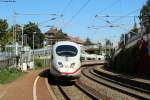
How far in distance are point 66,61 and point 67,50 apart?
1225 mm

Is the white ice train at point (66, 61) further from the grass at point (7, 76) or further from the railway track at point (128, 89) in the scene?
the grass at point (7, 76)

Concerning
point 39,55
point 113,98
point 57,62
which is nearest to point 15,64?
point 57,62

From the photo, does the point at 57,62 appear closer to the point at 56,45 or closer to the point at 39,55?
the point at 56,45

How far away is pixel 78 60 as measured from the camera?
3244 centimetres

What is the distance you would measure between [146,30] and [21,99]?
1170 inches

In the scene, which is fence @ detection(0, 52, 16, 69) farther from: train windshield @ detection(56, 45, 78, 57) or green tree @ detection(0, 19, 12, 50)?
green tree @ detection(0, 19, 12, 50)

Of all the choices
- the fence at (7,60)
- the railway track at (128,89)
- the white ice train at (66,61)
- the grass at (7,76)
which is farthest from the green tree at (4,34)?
the white ice train at (66,61)

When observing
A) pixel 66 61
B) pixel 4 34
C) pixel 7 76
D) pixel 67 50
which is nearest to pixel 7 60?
pixel 7 76

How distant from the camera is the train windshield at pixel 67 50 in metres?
32.6

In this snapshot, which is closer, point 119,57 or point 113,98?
point 113,98

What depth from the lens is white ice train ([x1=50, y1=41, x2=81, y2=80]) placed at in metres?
31.6

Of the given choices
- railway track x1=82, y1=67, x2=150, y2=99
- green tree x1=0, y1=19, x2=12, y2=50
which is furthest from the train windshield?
green tree x1=0, y1=19, x2=12, y2=50

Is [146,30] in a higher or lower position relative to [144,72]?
higher

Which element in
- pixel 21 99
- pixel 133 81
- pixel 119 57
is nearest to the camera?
pixel 21 99
